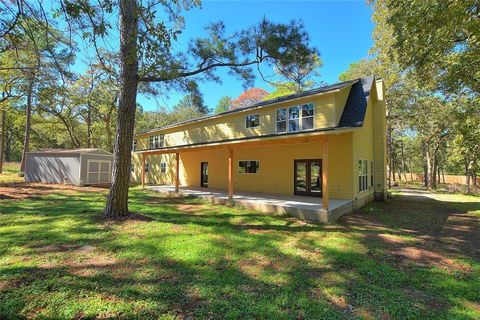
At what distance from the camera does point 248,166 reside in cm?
1449

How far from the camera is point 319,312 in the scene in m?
3.17

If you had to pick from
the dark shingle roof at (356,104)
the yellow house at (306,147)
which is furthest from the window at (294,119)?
the dark shingle roof at (356,104)

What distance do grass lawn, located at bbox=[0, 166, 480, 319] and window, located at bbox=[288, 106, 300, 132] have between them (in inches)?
204

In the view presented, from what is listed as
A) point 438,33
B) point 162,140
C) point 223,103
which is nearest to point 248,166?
point 162,140

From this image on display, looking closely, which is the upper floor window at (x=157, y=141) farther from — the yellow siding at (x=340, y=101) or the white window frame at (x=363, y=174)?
the white window frame at (x=363, y=174)

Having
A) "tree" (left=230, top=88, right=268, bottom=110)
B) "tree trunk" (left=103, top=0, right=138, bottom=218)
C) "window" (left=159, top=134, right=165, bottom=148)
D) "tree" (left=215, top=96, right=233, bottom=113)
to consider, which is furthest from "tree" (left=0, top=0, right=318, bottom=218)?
"tree" (left=215, top=96, right=233, bottom=113)

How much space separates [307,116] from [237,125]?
4608 mm

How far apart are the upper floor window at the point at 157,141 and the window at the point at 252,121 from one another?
9614 millimetres

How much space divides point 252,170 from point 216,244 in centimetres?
880

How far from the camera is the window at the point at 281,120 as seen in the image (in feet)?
39.4

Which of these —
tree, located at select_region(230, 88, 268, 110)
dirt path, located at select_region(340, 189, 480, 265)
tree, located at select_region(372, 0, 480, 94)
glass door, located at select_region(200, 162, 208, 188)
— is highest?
tree, located at select_region(230, 88, 268, 110)

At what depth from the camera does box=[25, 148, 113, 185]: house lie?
707 inches

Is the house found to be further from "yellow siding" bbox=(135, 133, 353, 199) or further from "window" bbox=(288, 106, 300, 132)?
"window" bbox=(288, 106, 300, 132)

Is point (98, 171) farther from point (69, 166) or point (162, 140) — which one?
point (162, 140)
